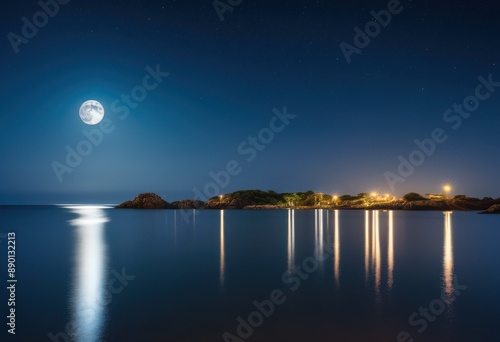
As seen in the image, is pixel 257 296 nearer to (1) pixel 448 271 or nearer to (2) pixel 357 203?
(1) pixel 448 271

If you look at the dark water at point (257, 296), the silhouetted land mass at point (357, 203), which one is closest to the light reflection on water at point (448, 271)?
the dark water at point (257, 296)

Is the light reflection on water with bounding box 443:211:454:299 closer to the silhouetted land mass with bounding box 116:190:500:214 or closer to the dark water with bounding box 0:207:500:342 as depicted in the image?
the dark water with bounding box 0:207:500:342

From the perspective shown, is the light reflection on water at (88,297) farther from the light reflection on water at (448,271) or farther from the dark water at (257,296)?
the light reflection on water at (448,271)

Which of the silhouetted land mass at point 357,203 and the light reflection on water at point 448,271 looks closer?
the light reflection on water at point 448,271

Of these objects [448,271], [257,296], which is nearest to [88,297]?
[257,296]

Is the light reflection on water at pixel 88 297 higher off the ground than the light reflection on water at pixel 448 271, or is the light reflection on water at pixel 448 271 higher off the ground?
the light reflection on water at pixel 88 297

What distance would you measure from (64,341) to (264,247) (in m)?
20.8

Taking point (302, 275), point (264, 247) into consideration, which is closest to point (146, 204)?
point (264, 247)

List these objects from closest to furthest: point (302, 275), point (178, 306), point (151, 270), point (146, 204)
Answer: point (178, 306)
point (302, 275)
point (151, 270)
point (146, 204)

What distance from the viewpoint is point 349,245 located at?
29297 mm

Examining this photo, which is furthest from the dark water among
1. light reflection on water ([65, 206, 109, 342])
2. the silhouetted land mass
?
the silhouetted land mass

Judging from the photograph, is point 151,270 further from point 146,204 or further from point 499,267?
point 146,204

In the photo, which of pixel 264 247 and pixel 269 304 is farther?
pixel 264 247

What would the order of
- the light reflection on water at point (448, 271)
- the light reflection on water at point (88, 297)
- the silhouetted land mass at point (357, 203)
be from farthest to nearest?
the silhouetted land mass at point (357, 203)
the light reflection on water at point (448, 271)
the light reflection on water at point (88, 297)
